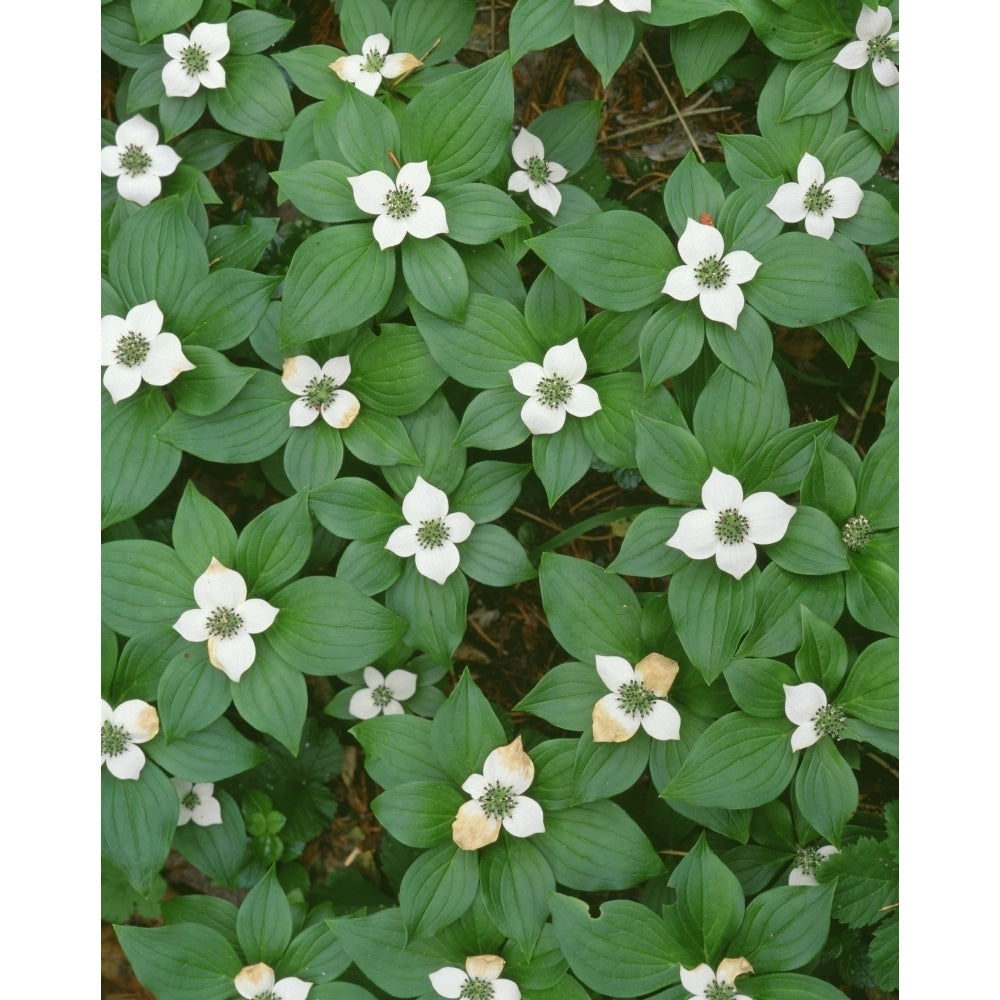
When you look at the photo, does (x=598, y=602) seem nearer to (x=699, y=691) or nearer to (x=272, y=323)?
(x=699, y=691)

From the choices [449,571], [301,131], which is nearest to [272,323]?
[301,131]

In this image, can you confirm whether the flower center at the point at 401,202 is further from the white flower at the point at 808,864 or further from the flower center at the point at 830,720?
the white flower at the point at 808,864

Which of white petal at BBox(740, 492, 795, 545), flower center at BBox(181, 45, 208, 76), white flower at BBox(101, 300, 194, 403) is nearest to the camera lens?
white petal at BBox(740, 492, 795, 545)

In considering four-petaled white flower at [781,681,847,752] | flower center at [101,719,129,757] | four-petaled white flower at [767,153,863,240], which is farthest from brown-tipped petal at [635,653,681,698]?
flower center at [101,719,129,757]

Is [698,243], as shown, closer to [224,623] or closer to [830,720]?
[830,720]

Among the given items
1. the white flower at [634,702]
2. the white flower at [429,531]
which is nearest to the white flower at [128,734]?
→ the white flower at [429,531]

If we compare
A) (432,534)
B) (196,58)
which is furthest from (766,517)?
(196,58)

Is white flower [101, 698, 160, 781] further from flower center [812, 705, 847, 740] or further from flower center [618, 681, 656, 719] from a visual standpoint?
flower center [812, 705, 847, 740]
